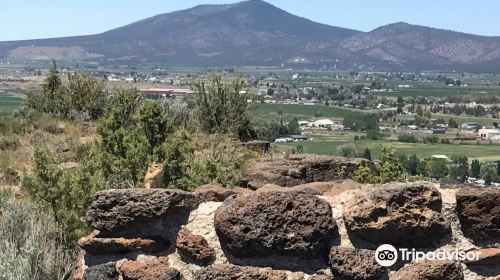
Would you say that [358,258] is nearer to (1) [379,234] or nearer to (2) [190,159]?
(1) [379,234]

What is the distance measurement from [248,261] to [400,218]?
0.97 metres

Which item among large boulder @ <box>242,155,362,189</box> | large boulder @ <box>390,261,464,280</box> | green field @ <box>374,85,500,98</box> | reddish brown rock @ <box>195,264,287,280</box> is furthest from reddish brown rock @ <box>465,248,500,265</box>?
green field @ <box>374,85,500,98</box>

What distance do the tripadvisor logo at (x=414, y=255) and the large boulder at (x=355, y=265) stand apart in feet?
0.16

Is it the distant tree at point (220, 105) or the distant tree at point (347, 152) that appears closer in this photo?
the distant tree at point (220, 105)

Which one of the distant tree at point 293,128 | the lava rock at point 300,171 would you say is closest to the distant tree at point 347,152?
the lava rock at point 300,171

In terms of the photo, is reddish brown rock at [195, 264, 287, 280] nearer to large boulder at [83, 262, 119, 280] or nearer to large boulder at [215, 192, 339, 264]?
large boulder at [215, 192, 339, 264]

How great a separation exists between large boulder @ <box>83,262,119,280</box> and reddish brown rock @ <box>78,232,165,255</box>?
0.30 ft

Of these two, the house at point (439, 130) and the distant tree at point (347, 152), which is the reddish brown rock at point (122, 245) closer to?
the distant tree at point (347, 152)

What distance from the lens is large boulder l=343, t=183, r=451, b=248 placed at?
385cm

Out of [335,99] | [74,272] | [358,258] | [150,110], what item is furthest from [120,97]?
[335,99]

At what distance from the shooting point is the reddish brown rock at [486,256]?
3.84 meters

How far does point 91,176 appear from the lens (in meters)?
6.16

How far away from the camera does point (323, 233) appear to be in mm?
3875

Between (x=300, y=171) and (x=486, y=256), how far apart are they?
3.26 m
